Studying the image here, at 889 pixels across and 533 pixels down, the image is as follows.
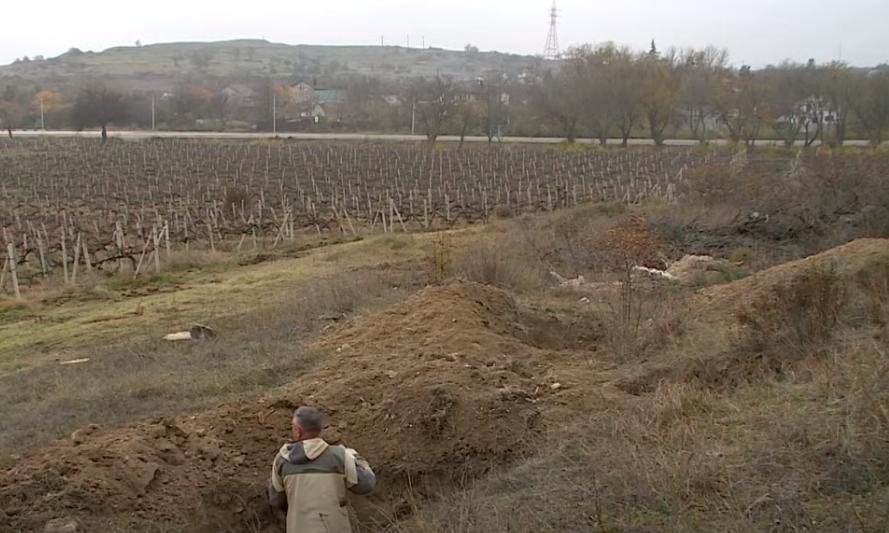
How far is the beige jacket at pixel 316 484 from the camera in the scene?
5.31 meters

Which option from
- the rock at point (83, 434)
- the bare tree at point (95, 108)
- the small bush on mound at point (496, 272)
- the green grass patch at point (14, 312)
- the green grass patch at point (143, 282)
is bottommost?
the green grass patch at point (14, 312)

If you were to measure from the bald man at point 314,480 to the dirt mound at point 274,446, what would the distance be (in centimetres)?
103

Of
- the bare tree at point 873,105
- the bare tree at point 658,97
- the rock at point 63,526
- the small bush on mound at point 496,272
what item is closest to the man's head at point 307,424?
the rock at point 63,526

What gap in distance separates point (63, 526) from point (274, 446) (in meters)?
1.74

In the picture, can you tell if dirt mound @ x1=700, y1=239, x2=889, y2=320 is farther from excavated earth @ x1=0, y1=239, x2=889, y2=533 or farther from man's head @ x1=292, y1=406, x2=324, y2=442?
man's head @ x1=292, y1=406, x2=324, y2=442

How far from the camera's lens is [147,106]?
9356 cm

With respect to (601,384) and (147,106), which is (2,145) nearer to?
(147,106)

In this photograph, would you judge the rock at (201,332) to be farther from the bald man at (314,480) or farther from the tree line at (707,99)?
the tree line at (707,99)

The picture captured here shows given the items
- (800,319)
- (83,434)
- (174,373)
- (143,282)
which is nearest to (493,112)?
(143,282)

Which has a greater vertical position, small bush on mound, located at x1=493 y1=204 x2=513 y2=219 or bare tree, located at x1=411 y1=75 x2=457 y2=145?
bare tree, located at x1=411 y1=75 x2=457 y2=145

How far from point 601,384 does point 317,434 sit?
3.33 m

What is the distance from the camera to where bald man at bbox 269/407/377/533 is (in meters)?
5.31

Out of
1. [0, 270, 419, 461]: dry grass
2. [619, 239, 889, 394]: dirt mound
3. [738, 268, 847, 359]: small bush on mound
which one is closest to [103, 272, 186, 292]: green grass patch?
[0, 270, 419, 461]: dry grass

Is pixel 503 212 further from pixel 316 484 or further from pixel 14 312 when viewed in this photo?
pixel 316 484
